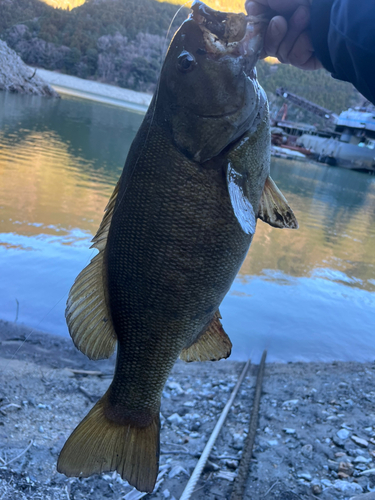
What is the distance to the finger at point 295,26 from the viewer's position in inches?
75.4

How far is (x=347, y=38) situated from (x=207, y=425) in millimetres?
3000

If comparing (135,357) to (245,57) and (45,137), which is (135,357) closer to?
(245,57)

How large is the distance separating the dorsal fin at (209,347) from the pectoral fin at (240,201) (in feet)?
1.95

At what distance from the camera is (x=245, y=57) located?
1.80 meters

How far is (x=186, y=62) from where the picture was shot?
1795mm

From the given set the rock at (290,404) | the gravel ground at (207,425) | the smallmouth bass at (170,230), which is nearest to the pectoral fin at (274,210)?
the smallmouth bass at (170,230)

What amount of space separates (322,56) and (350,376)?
12.1 ft

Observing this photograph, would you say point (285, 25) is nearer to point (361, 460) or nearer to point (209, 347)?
point (209, 347)

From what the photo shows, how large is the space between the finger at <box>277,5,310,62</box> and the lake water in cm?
164

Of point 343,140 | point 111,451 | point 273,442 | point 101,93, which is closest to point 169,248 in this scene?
point 111,451

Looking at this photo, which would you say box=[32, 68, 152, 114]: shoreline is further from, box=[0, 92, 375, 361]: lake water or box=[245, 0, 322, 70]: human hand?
box=[245, 0, 322, 70]: human hand

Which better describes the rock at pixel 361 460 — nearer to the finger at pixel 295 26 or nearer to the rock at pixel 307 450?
the rock at pixel 307 450

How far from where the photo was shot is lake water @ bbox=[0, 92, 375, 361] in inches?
207

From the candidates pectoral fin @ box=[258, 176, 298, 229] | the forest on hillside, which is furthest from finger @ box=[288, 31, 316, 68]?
pectoral fin @ box=[258, 176, 298, 229]
